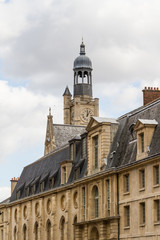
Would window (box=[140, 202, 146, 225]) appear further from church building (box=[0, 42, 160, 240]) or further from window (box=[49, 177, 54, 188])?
window (box=[49, 177, 54, 188])

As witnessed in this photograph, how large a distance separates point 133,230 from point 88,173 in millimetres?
9864

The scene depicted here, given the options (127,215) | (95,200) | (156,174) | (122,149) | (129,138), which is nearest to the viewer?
(156,174)

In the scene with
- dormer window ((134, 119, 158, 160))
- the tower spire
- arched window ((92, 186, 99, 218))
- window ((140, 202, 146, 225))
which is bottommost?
window ((140, 202, 146, 225))

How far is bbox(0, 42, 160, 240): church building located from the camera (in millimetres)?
45156

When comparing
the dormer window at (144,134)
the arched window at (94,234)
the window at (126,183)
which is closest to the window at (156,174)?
the dormer window at (144,134)

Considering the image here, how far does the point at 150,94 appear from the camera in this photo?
2203 inches

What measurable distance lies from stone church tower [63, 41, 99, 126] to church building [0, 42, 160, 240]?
189 ft

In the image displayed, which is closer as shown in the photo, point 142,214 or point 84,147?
point 142,214

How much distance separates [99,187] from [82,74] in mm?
86275

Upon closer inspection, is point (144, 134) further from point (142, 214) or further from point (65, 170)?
point (65, 170)

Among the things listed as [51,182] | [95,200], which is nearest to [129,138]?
[95,200]

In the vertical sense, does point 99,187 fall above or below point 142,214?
above

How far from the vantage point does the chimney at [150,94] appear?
183 feet

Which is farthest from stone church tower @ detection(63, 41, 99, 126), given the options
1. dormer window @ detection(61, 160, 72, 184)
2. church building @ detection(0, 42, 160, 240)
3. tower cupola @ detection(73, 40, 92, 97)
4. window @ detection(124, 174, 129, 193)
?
window @ detection(124, 174, 129, 193)
